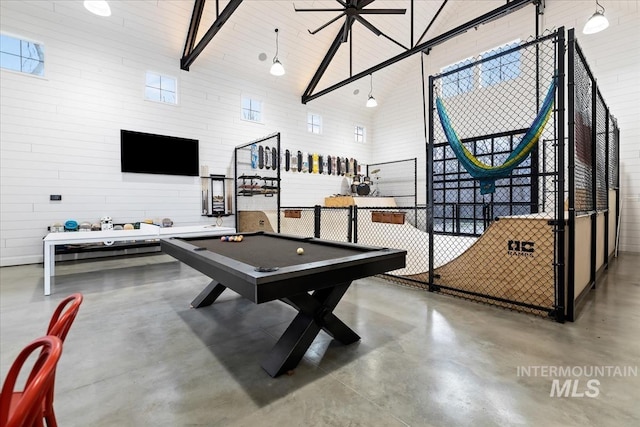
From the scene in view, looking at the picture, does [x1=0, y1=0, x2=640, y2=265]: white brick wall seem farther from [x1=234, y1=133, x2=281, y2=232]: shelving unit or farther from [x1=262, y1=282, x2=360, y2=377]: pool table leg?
[x1=262, y1=282, x2=360, y2=377]: pool table leg

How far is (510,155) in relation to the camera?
3180 mm

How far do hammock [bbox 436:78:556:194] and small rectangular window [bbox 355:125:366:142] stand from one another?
7.01m

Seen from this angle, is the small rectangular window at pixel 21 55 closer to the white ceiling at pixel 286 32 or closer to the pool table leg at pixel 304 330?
the white ceiling at pixel 286 32

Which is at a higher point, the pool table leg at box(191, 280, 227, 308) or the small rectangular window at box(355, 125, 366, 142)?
the small rectangular window at box(355, 125, 366, 142)

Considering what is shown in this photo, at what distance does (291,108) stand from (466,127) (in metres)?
5.06

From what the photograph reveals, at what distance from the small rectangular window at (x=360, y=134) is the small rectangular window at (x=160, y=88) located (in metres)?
6.00

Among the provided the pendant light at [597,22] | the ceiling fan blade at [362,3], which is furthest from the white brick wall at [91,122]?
the pendant light at [597,22]

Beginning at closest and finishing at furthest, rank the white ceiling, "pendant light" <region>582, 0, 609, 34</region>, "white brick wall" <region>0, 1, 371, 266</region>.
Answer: "pendant light" <region>582, 0, 609, 34</region>, "white brick wall" <region>0, 1, 371, 266</region>, the white ceiling

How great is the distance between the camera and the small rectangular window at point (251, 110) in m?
7.92

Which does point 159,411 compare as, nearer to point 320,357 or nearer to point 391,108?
point 320,357

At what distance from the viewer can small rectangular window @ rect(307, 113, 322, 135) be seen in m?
9.30

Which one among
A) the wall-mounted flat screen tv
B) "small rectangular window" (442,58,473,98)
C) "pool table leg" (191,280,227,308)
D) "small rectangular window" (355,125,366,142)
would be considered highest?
"small rectangular window" (442,58,473,98)

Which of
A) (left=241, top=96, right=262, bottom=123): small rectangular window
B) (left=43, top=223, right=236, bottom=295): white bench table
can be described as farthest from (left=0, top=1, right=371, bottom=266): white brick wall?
(left=43, top=223, right=236, bottom=295): white bench table

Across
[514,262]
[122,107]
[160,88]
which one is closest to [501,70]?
[514,262]
